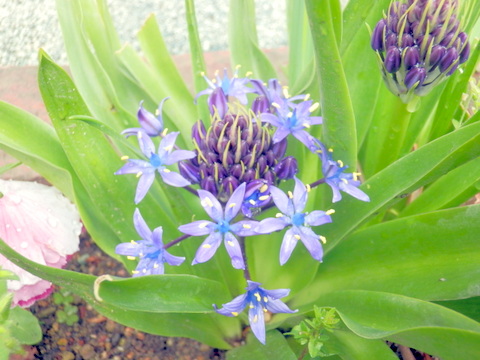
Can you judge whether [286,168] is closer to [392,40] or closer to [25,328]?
[392,40]

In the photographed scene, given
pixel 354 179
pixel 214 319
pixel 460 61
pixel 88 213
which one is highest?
pixel 460 61

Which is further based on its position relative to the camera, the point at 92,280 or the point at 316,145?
the point at 316,145

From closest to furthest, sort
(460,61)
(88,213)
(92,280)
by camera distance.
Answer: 1. (92,280)
2. (460,61)
3. (88,213)

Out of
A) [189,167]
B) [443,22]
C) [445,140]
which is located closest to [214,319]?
[189,167]

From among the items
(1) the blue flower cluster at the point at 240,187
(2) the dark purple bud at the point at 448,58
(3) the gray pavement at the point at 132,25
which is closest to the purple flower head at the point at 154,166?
(1) the blue flower cluster at the point at 240,187

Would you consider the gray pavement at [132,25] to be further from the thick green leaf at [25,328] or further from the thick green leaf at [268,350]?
the thick green leaf at [268,350]

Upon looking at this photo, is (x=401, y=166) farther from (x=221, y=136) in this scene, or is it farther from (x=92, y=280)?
(x=92, y=280)

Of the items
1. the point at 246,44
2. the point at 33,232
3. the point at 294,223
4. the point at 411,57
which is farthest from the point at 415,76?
the point at 33,232
